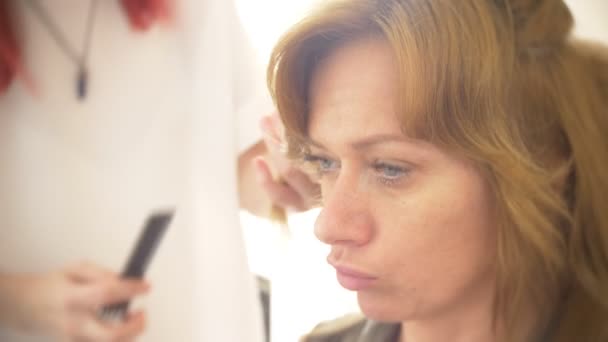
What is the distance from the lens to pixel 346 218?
1.26 ft

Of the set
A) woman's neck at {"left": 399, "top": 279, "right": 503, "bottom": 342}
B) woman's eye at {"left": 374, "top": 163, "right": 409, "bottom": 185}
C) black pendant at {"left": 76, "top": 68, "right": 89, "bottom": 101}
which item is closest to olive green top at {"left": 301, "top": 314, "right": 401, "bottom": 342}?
woman's neck at {"left": 399, "top": 279, "right": 503, "bottom": 342}

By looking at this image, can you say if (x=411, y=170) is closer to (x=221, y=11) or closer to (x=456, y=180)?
(x=456, y=180)

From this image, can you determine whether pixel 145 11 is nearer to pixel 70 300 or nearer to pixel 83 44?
pixel 83 44

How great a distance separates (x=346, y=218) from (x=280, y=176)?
12 cm

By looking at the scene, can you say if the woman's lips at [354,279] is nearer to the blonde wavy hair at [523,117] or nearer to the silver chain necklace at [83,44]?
the blonde wavy hair at [523,117]

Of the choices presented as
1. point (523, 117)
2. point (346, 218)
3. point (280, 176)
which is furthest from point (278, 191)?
point (523, 117)

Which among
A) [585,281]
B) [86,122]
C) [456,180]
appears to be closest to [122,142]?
[86,122]

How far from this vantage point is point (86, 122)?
1.41 feet

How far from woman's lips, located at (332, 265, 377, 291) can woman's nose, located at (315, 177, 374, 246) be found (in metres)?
0.02

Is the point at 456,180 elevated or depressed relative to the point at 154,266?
elevated

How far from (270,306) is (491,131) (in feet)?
0.82

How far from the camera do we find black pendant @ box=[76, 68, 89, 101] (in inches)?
16.8

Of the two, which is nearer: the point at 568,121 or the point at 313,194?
the point at 568,121

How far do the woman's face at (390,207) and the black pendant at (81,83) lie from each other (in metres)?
0.19
